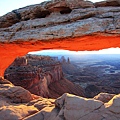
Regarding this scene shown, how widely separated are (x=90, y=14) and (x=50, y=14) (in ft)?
5.89

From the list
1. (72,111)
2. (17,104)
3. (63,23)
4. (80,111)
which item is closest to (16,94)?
(17,104)

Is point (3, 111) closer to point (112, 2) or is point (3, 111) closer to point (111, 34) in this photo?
point (111, 34)

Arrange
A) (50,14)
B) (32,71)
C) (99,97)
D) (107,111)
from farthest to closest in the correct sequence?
(32,71) → (50,14) → (99,97) → (107,111)

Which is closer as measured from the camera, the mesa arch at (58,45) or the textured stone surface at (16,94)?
the textured stone surface at (16,94)

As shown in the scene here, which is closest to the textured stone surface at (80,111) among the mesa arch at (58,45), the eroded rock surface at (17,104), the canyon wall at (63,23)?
the eroded rock surface at (17,104)

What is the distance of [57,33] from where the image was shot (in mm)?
6980

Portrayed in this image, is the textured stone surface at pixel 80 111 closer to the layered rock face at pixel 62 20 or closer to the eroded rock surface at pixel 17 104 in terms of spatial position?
the eroded rock surface at pixel 17 104

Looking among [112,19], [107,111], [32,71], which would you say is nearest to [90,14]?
[112,19]

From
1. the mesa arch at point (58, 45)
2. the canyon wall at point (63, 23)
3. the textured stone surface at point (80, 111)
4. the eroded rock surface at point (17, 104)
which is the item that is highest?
the canyon wall at point (63, 23)

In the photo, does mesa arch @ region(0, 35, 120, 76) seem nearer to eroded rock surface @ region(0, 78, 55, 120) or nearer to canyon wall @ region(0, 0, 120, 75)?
canyon wall @ region(0, 0, 120, 75)

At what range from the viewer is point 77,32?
664 centimetres

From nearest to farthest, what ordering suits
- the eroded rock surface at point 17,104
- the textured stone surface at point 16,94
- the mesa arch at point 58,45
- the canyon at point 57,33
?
the canyon at point 57,33
the eroded rock surface at point 17,104
the textured stone surface at point 16,94
the mesa arch at point 58,45

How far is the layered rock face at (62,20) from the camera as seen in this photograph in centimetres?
649

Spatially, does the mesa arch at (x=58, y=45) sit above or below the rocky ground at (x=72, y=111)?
above
